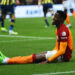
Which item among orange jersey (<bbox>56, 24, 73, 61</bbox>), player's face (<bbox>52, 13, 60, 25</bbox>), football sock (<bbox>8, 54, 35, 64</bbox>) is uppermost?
player's face (<bbox>52, 13, 60, 25</bbox>)

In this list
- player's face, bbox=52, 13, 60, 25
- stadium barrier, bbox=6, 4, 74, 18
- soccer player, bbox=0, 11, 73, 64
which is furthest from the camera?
stadium barrier, bbox=6, 4, 74, 18

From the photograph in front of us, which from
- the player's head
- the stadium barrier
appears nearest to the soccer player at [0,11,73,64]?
the player's head

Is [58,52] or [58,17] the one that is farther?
[58,17]

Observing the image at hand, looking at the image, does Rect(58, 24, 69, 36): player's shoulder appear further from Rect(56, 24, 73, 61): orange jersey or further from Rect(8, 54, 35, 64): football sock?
Rect(8, 54, 35, 64): football sock

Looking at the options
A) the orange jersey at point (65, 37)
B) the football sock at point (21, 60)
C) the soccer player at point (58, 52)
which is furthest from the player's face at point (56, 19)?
the football sock at point (21, 60)

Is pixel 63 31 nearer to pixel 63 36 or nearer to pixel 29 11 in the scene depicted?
pixel 63 36

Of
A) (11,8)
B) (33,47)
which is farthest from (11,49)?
(11,8)

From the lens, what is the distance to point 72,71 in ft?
30.3

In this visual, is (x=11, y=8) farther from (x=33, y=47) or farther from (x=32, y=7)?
(x=32, y=7)

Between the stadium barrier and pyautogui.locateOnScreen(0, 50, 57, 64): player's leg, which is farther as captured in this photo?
the stadium barrier

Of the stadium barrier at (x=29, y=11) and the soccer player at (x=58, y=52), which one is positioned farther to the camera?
the stadium barrier at (x=29, y=11)

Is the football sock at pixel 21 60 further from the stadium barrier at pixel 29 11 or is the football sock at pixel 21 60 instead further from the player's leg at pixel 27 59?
the stadium barrier at pixel 29 11

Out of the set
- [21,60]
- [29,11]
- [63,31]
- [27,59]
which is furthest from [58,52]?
[29,11]

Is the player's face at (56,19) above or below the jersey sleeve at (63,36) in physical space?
above
